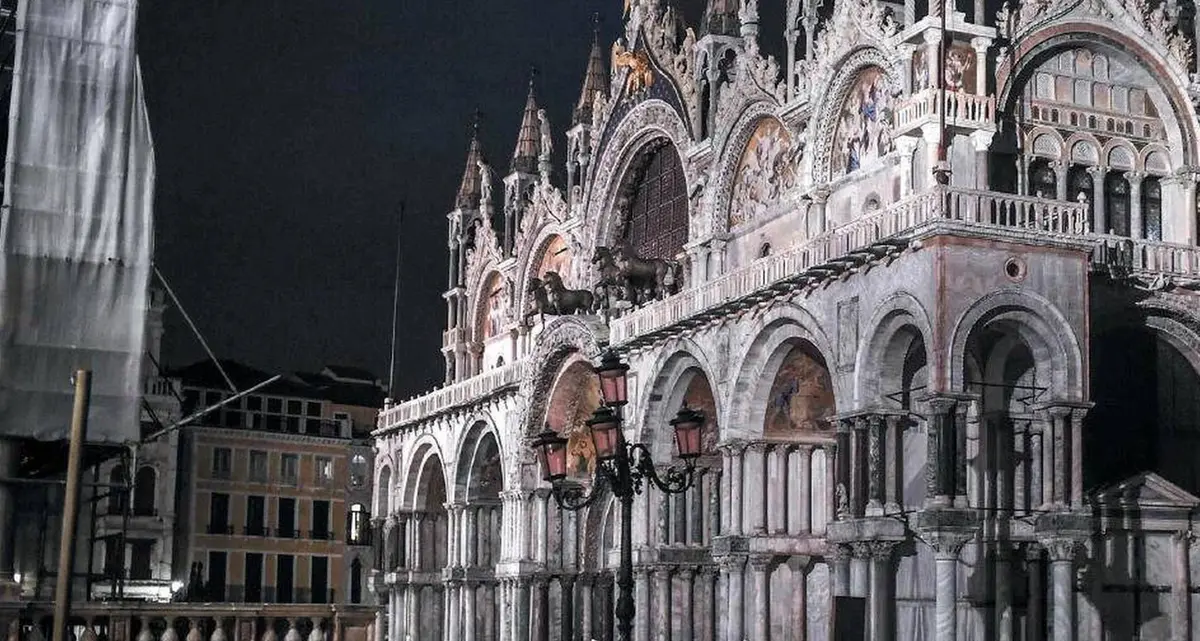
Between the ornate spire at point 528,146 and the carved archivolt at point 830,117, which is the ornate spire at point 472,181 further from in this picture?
the carved archivolt at point 830,117

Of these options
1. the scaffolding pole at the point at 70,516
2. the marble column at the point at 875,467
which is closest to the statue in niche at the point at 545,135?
the marble column at the point at 875,467

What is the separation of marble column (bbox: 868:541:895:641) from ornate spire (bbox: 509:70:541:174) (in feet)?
81.5

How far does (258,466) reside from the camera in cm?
6334

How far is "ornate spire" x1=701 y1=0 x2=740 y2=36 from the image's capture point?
4031 centimetres

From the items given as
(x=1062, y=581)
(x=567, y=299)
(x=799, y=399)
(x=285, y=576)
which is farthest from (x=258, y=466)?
(x=1062, y=581)

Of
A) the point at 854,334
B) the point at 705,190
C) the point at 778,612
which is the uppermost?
the point at 705,190

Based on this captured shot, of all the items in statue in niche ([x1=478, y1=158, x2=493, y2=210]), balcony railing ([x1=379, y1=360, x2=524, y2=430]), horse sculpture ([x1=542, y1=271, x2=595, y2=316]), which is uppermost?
statue in niche ([x1=478, y1=158, x2=493, y2=210])

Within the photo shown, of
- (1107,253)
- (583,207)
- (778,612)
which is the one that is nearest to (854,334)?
(1107,253)

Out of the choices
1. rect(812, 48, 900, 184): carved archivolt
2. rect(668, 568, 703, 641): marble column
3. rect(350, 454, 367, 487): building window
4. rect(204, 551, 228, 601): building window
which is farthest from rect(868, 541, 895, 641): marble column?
rect(204, 551, 228, 601): building window

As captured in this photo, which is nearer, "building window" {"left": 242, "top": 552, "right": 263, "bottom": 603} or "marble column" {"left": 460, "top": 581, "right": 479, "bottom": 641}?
"marble column" {"left": 460, "top": 581, "right": 479, "bottom": 641}

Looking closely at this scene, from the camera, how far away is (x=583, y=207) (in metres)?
46.8

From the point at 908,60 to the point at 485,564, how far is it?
2169 cm

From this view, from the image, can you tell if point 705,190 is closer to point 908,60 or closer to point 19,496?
point 908,60

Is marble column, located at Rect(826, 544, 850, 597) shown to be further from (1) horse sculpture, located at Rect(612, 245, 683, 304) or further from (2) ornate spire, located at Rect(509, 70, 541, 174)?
(2) ornate spire, located at Rect(509, 70, 541, 174)
